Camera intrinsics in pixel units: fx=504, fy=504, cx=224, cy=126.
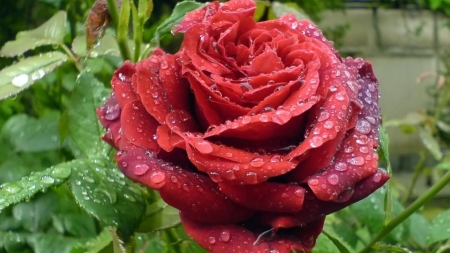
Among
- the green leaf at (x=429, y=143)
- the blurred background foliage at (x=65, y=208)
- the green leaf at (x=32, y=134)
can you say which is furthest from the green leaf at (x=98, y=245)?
the green leaf at (x=429, y=143)

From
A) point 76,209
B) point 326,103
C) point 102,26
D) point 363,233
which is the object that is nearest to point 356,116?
point 326,103

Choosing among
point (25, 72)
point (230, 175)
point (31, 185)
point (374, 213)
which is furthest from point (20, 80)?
point (374, 213)

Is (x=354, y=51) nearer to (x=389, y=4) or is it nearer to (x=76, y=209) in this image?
(x=389, y=4)

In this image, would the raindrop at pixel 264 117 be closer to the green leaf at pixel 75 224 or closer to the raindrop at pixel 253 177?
the raindrop at pixel 253 177

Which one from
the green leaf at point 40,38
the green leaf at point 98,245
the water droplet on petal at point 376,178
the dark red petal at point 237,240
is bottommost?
the green leaf at point 98,245

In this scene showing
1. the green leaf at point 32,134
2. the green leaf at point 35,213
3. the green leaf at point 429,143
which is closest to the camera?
the green leaf at point 35,213

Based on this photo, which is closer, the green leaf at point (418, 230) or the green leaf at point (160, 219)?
the green leaf at point (160, 219)

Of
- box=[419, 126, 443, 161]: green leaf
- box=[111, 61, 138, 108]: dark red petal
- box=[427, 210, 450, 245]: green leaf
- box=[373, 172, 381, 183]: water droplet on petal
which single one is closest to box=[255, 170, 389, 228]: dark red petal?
box=[373, 172, 381, 183]: water droplet on petal

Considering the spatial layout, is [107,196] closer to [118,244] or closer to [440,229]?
[118,244]
